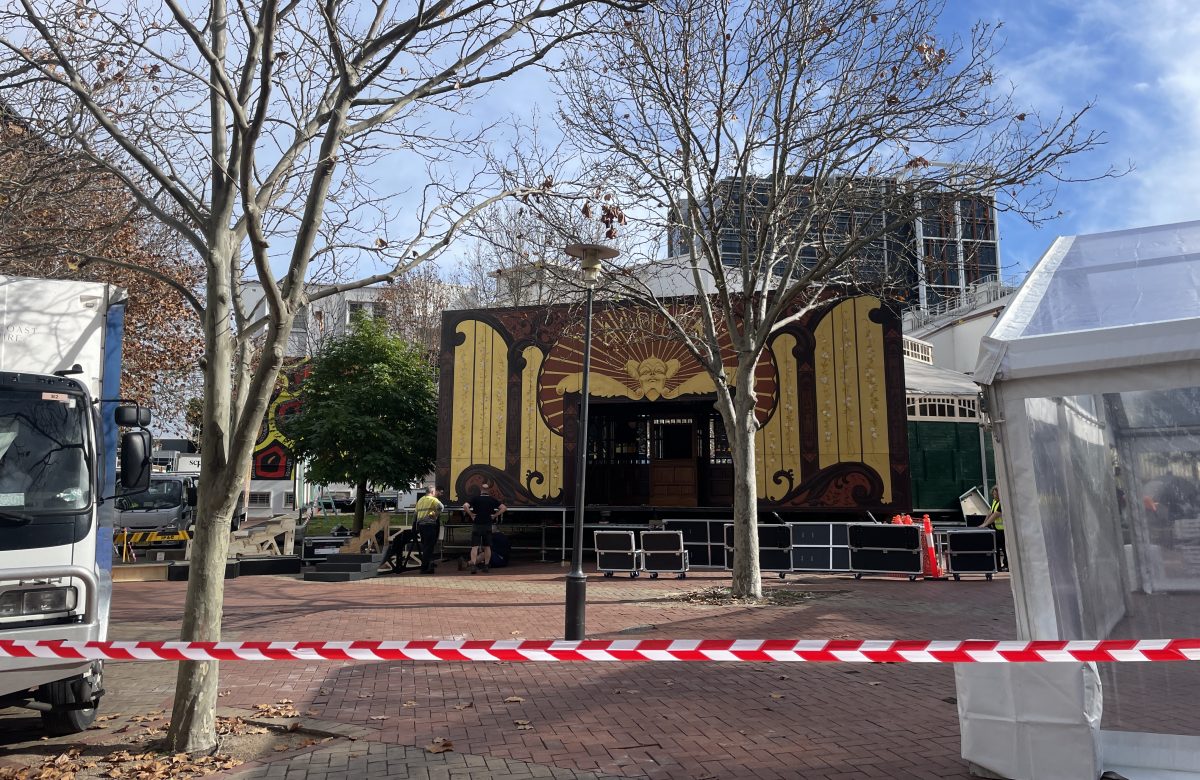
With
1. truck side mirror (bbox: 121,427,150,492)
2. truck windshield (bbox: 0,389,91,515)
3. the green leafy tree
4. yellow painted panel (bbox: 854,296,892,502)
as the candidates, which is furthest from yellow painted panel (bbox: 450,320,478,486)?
truck windshield (bbox: 0,389,91,515)

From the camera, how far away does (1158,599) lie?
6.20m

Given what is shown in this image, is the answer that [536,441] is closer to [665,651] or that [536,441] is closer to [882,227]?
[882,227]

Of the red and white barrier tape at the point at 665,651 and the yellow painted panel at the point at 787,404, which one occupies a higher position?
the yellow painted panel at the point at 787,404

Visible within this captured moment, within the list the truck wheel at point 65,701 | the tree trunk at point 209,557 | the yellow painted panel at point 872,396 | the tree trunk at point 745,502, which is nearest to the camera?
the tree trunk at point 209,557

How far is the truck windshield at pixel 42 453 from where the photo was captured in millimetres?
5406

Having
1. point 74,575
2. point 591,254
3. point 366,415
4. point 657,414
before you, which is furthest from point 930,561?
point 366,415

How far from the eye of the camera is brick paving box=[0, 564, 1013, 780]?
518 centimetres

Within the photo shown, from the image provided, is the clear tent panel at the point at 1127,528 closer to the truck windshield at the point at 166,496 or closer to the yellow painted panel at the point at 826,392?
the yellow painted panel at the point at 826,392

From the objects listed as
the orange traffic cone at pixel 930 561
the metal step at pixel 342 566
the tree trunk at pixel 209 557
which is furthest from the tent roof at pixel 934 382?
the tree trunk at pixel 209 557

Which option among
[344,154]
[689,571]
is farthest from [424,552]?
[344,154]

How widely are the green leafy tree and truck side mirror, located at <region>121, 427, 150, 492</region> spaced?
63.0 feet

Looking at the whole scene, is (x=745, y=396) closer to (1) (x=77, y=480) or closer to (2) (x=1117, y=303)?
(2) (x=1117, y=303)

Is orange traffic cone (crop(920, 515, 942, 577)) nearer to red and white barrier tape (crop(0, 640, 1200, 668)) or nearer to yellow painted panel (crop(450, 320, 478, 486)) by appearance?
yellow painted panel (crop(450, 320, 478, 486))

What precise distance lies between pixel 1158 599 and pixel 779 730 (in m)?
3.00
